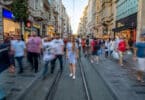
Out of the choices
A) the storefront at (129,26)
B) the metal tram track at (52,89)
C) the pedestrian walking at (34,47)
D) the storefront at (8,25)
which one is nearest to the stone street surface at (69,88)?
the metal tram track at (52,89)

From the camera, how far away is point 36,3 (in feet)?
172

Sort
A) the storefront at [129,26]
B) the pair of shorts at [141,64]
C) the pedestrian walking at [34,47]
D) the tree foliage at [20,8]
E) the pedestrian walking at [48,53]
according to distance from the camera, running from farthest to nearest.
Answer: the storefront at [129,26] → the tree foliage at [20,8] → the pedestrian walking at [34,47] → the pedestrian walking at [48,53] → the pair of shorts at [141,64]

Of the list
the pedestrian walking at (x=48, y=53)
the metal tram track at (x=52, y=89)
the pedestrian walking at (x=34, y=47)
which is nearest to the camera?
the metal tram track at (x=52, y=89)

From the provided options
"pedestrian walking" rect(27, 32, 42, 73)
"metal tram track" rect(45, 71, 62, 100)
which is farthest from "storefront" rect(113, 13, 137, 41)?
"metal tram track" rect(45, 71, 62, 100)

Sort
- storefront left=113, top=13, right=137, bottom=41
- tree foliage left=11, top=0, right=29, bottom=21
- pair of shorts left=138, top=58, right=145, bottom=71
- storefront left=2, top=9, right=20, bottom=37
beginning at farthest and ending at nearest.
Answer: storefront left=113, top=13, right=137, bottom=41 < storefront left=2, top=9, right=20, bottom=37 < tree foliage left=11, top=0, right=29, bottom=21 < pair of shorts left=138, top=58, right=145, bottom=71

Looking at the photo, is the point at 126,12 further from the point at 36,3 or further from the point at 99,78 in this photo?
the point at 99,78

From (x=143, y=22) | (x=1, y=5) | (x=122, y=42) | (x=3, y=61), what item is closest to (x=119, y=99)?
(x=3, y=61)

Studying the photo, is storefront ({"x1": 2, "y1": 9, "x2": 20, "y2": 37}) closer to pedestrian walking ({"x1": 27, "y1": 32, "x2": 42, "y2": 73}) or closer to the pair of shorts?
pedestrian walking ({"x1": 27, "y1": 32, "x2": 42, "y2": 73})

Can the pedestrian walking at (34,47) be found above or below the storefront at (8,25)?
below

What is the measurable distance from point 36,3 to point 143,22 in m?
18.9

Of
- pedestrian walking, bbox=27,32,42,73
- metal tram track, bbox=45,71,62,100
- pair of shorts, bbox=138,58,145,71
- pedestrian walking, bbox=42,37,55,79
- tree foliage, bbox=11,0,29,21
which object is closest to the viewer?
metal tram track, bbox=45,71,62,100

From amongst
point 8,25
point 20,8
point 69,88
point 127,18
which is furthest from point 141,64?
point 127,18

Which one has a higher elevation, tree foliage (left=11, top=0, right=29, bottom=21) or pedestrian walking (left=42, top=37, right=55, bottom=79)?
tree foliage (left=11, top=0, right=29, bottom=21)

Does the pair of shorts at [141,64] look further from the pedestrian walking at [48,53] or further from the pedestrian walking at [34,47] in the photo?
the pedestrian walking at [34,47]
